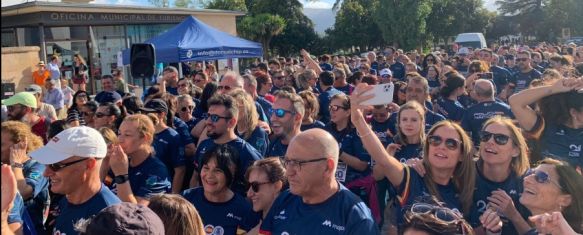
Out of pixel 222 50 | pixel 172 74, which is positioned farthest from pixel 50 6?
pixel 172 74

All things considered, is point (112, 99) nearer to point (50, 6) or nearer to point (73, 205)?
point (73, 205)

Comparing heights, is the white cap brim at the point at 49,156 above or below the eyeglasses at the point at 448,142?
above

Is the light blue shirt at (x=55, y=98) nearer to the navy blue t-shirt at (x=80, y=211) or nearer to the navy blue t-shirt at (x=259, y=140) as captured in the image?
the navy blue t-shirt at (x=259, y=140)

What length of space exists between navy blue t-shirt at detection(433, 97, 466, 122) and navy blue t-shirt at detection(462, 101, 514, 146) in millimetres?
465

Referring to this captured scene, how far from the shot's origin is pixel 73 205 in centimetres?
330

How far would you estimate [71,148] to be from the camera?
3.20 metres

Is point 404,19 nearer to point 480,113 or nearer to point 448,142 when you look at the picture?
point 480,113

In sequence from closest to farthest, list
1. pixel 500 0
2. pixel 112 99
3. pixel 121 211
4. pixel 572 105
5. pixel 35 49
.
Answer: pixel 121 211 < pixel 572 105 < pixel 112 99 < pixel 35 49 < pixel 500 0

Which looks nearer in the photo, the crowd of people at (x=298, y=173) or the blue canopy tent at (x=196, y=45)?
the crowd of people at (x=298, y=173)

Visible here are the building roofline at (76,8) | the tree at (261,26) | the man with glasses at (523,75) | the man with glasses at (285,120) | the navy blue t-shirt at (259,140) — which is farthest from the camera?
the tree at (261,26)

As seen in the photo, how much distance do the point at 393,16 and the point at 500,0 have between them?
48.1 metres

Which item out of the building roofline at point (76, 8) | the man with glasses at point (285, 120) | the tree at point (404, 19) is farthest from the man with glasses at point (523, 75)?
the tree at point (404, 19)

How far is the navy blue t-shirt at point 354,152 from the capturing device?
16.7 ft

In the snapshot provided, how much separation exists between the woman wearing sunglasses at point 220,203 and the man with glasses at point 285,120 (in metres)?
1.24
